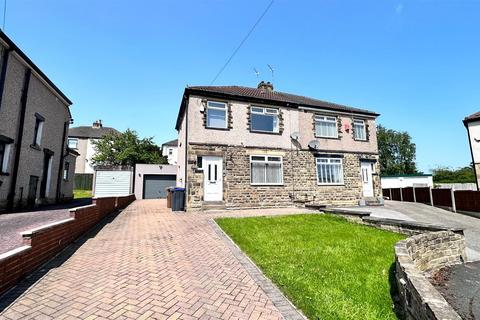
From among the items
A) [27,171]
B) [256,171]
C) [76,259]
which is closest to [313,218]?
[256,171]

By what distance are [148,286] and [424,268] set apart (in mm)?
6048

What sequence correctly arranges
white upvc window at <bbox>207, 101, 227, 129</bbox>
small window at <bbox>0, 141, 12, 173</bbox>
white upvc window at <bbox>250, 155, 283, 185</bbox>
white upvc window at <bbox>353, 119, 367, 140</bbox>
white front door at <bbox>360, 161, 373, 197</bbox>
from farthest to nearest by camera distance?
white upvc window at <bbox>353, 119, 367, 140</bbox>
white front door at <bbox>360, 161, 373, 197</bbox>
white upvc window at <bbox>250, 155, 283, 185</bbox>
white upvc window at <bbox>207, 101, 227, 129</bbox>
small window at <bbox>0, 141, 12, 173</bbox>

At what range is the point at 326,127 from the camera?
17.2 metres

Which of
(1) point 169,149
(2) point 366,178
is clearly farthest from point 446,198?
(1) point 169,149

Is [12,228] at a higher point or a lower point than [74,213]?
lower

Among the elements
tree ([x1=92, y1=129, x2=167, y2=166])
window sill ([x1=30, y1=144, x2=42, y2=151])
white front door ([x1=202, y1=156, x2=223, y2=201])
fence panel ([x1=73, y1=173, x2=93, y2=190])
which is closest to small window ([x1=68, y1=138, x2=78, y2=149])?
tree ([x1=92, y1=129, x2=167, y2=166])

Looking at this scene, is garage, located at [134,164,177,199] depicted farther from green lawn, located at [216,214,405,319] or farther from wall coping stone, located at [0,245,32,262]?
wall coping stone, located at [0,245,32,262]

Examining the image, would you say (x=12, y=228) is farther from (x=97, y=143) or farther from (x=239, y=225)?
(x=97, y=143)

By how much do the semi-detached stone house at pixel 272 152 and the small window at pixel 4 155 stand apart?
829cm

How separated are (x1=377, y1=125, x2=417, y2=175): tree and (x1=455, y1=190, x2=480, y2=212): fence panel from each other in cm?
5216

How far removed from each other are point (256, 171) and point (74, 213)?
9425mm

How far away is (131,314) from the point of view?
3.28 metres

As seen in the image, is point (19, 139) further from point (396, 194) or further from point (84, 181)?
point (84, 181)

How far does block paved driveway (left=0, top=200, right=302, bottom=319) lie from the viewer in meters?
3.37
